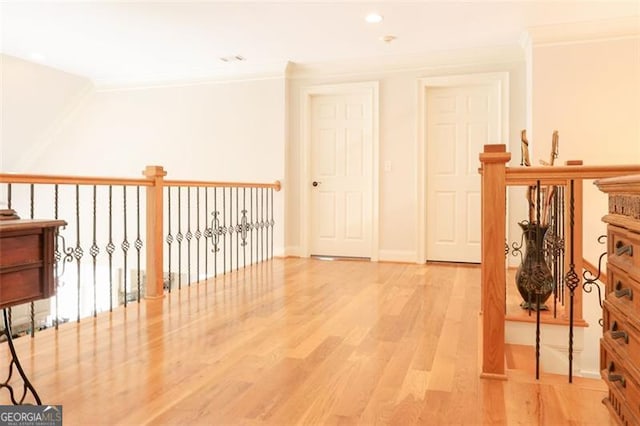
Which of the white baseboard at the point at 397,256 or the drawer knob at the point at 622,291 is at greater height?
the drawer knob at the point at 622,291

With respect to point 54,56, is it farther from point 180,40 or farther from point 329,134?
point 329,134

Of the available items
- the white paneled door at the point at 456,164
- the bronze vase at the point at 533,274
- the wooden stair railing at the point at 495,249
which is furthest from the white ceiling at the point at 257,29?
the wooden stair railing at the point at 495,249

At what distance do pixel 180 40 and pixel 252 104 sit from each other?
1.24 m

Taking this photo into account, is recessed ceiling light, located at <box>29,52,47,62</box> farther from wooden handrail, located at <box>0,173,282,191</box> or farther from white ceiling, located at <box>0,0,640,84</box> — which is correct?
wooden handrail, located at <box>0,173,282,191</box>

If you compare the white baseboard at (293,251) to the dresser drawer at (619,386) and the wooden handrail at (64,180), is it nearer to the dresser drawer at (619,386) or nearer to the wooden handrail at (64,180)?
the wooden handrail at (64,180)

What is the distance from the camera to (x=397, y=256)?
5.52 meters

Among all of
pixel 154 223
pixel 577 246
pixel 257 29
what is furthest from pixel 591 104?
pixel 154 223

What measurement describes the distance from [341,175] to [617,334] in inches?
171

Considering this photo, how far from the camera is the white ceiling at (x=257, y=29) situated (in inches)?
160

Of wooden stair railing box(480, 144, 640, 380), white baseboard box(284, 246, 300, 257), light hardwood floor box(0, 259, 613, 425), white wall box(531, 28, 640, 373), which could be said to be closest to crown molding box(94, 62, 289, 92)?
white baseboard box(284, 246, 300, 257)

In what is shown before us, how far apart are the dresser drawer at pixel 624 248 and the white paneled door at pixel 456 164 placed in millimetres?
3639

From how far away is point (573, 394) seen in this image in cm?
194

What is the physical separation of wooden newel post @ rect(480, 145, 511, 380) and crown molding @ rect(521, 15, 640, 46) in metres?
3.12

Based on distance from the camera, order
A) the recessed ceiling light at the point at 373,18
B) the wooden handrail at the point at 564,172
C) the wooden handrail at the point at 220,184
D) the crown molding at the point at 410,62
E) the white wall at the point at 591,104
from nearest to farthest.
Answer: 1. the wooden handrail at the point at 564,172
2. the wooden handrail at the point at 220,184
3. the recessed ceiling light at the point at 373,18
4. the white wall at the point at 591,104
5. the crown molding at the point at 410,62
